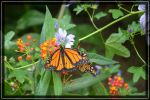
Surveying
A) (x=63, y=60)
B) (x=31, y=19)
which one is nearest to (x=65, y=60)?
(x=63, y=60)

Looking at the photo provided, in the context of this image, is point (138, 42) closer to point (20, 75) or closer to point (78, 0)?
point (78, 0)

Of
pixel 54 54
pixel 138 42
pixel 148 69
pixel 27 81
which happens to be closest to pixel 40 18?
pixel 138 42

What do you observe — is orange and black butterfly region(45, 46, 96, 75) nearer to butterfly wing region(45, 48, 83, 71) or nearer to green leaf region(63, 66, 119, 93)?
butterfly wing region(45, 48, 83, 71)

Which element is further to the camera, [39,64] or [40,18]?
[40,18]

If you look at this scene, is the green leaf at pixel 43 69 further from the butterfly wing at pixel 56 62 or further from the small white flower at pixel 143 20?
the small white flower at pixel 143 20

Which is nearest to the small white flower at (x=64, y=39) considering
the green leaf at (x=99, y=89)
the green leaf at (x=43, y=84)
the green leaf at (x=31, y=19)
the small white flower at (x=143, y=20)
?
the green leaf at (x=43, y=84)
